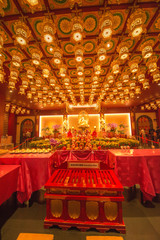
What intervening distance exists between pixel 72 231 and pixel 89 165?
43.4 inches

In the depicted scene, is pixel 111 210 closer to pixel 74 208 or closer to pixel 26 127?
pixel 74 208

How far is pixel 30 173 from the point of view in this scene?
7.64 feet

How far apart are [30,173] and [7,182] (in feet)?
1.75

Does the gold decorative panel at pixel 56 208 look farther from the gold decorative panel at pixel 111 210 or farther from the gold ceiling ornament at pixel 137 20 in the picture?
the gold ceiling ornament at pixel 137 20

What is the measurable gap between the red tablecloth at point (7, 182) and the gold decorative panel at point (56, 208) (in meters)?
0.89

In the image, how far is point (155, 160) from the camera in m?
2.30

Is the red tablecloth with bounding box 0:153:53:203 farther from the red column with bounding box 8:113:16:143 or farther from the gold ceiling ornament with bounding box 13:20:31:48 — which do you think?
the red column with bounding box 8:113:16:143

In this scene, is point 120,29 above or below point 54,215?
above

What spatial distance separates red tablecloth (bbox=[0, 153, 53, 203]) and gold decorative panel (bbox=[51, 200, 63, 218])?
0.66m

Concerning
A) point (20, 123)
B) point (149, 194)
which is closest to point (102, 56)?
point (149, 194)

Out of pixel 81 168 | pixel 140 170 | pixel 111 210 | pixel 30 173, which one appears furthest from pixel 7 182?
pixel 140 170

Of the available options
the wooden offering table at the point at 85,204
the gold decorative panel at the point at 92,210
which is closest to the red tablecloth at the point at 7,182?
the wooden offering table at the point at 85,204

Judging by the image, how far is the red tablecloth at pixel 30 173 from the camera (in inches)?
87.4

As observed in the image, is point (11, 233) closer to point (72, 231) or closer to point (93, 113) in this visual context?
point (72, 231)
